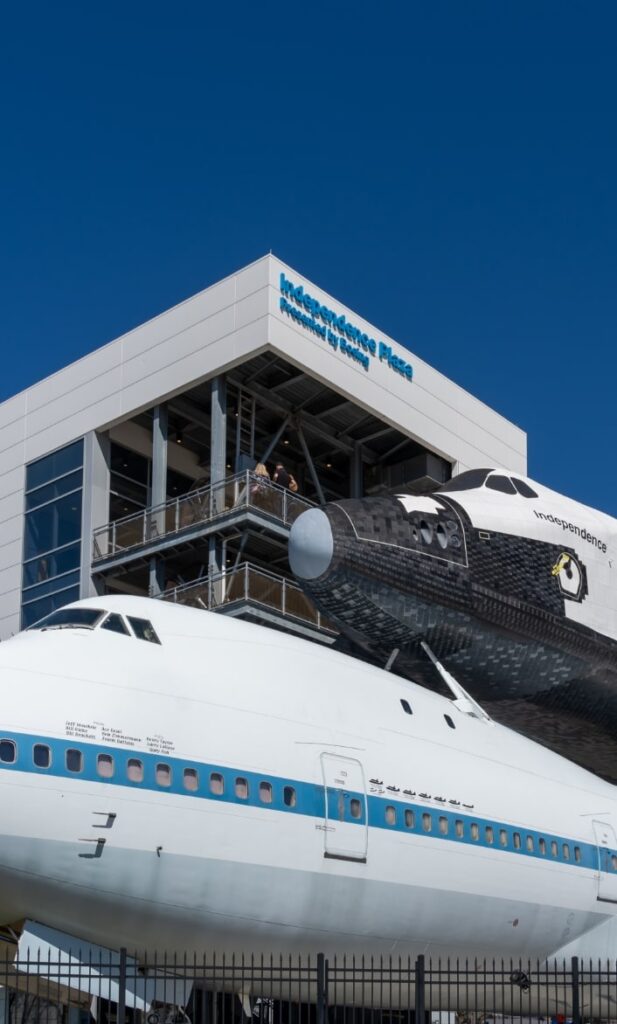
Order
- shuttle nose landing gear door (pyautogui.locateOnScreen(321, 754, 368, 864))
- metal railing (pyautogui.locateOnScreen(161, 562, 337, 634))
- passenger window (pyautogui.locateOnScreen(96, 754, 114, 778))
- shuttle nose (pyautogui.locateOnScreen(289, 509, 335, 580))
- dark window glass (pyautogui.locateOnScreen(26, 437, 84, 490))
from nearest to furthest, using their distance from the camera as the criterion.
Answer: passenger window (pyautogui.locateOnScreen(96, 754, 114, 778))
shuttle nose landing gear door (pyautogui.locateOnScreen(321, 754, 368, 864))
shuttle nose (pyautogui.locateOnScreen(289, 509, 335, 580))
metal railing (pyautogui.locateOnScreen(161, 562, 337, 634))
dark window glass (pyautogui.locateOnScreen(26, 437, 84, 490))

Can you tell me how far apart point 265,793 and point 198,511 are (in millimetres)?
20629

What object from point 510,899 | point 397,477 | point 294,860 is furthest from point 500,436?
point 294,860

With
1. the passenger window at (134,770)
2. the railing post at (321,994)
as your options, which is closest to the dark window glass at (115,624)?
the passenger window at (134,770)

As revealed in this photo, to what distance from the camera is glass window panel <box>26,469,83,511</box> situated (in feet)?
132

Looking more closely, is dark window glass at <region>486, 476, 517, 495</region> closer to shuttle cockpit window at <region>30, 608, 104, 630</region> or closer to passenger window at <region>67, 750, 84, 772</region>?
shuttle cockpit window at <region>30, 608, 104, 630</region>

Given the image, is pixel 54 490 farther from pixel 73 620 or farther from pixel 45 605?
pixel 73 620

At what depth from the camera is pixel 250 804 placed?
56.9 feet

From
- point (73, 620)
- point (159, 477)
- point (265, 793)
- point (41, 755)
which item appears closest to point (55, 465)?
point (159, 477)

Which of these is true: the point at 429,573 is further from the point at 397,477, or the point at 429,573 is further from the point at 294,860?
the point at 397,477

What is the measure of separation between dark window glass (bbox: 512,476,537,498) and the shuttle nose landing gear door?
877cm

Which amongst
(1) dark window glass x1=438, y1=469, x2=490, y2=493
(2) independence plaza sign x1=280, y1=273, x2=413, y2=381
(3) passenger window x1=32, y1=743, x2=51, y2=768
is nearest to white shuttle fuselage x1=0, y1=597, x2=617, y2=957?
(3) passenger window x1=32, y1=743, x2=51, y2=768

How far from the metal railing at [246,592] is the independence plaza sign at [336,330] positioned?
682 centimetres

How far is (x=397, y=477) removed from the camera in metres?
43.4

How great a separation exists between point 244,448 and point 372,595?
18406 millimetres
